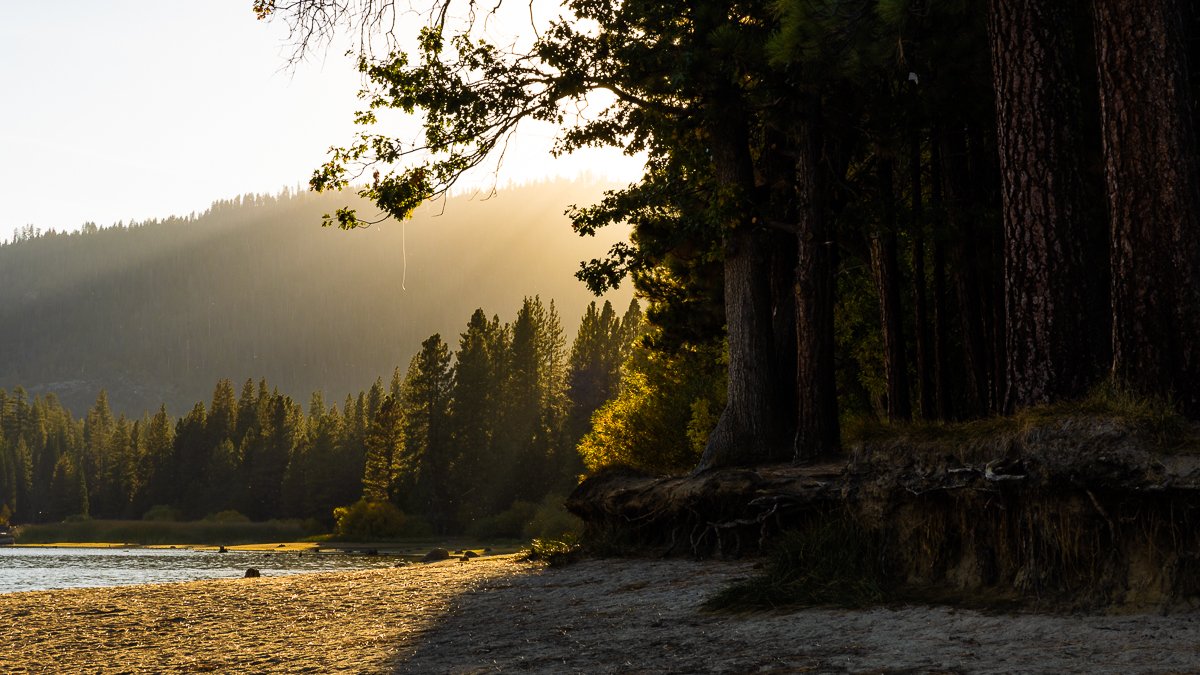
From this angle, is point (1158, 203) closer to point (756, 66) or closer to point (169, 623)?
point (756, 66)

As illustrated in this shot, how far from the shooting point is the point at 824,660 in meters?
5.71

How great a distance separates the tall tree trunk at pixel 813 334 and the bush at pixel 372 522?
66196 millimetres

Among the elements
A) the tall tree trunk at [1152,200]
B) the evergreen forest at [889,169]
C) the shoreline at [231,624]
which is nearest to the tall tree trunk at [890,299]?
the evergreen forest at [889,169]

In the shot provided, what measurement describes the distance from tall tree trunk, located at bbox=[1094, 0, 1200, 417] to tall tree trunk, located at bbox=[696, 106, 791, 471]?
7.87m

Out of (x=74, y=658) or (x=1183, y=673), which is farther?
(x=74, y=658)

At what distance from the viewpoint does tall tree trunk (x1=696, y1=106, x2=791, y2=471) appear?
15617 millimetres

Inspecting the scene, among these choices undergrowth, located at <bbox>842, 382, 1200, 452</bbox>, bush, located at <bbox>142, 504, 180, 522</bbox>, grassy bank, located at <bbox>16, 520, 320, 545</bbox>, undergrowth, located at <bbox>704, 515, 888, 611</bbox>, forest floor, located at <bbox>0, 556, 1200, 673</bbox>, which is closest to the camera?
forest floor, located at <bbox>0, 556, 1200, 673</bbox>

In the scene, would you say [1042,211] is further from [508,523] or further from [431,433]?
[431,433]

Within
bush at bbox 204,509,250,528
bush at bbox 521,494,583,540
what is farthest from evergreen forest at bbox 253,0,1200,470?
bush at bbox 204,509,250,528

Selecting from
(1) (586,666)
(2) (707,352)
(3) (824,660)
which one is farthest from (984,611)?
(2) (707,352)

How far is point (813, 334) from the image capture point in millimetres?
14594

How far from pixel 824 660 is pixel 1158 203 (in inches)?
173

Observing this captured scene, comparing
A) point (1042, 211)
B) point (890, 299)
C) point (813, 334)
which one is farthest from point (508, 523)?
point (1042, 211)

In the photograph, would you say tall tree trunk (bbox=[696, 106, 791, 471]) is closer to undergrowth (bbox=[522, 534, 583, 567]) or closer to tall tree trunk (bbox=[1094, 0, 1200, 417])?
undergrowth (bbox=[522, 534, 583, 567])
